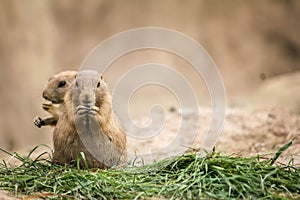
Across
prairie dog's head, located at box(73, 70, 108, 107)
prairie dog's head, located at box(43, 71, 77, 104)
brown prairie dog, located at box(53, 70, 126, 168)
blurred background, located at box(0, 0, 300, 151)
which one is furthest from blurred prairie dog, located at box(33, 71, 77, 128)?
blurred background, located at box(0, 0, 300, 151)

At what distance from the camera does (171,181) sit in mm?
3906

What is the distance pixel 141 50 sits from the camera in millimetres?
13547

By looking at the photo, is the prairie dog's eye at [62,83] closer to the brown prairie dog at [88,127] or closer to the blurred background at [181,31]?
the brown prairie dog at [88,127]

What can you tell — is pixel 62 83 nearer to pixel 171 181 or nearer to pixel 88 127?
pixel 88 127

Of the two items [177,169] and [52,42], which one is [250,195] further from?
[52,42]

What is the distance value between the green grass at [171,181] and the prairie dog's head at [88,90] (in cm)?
55

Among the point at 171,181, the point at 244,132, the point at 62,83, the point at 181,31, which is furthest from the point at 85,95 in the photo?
the point at 181,31

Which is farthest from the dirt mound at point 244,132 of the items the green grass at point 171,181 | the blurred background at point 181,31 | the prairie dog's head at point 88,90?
the blurred background at point 181,31

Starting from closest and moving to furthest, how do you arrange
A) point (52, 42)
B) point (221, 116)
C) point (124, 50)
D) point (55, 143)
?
point (55, 143)
point (221, 116)
point (52, 42)
point (124, 50)

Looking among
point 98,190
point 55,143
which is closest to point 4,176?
point 55,143

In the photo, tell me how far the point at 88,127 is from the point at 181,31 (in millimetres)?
9703

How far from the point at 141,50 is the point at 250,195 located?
10.1m

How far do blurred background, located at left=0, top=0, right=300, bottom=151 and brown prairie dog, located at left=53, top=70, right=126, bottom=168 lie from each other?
19.2 ft

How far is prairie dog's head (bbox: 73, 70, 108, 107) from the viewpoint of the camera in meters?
4.42
